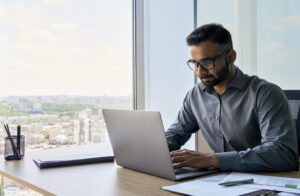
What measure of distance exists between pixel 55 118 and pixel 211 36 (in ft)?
4.76

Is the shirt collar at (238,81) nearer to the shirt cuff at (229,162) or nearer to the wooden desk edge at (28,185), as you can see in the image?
the shirt cuff at (229,162)

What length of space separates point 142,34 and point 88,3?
52 cm

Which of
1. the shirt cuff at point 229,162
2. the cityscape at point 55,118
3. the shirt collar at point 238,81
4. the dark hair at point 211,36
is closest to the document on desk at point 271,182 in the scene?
the shirt cuff at point 229,162

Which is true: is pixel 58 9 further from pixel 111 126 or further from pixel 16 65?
pixel 111 126

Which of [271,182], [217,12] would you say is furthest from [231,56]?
[217,12]

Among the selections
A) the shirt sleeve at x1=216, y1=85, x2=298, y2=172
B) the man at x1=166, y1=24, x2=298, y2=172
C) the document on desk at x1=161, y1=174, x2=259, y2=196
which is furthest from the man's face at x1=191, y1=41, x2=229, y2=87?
the document on desk at x1=161, y1=174, x2=259, y2=196

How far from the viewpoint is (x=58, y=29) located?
8.84ft

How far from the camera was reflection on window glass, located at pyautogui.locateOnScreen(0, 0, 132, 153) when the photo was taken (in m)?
2.52

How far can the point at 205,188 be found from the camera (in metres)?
1.07

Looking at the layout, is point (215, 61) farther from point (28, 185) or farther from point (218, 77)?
point (28, 185)

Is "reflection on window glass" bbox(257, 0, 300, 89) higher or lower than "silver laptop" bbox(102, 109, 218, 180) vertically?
higher

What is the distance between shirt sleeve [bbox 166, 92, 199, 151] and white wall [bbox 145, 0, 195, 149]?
1149 mm

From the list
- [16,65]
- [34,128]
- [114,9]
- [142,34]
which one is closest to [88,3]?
[114,9]

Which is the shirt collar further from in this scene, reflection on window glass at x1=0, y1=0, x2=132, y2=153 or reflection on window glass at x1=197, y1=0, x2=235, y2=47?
reflection on window glass at x1=0, y1=0, x2=132, y2=153
